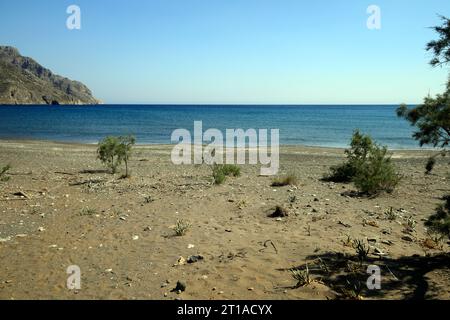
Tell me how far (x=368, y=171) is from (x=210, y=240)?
664cm

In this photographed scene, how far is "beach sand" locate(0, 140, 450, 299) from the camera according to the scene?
5598 mm

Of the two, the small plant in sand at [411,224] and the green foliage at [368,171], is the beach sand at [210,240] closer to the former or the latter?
the small plant in sand at [411,224]

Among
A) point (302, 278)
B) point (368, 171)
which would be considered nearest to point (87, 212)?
point (302, 278)

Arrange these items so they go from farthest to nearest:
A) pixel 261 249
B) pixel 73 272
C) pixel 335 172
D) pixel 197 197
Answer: pixel 335 172 < pixel 197 197 < pixel 261 249 < pixel 73 272

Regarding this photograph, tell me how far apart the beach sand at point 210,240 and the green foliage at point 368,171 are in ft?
1.67

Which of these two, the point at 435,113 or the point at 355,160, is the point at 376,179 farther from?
the point at 435,113

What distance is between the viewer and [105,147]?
51.6 feet

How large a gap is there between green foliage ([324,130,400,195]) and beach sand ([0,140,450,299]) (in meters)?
0.51

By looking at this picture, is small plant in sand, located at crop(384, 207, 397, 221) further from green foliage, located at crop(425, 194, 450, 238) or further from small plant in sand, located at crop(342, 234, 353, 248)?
green foliage, located at crop(425, 194, 450, 238)

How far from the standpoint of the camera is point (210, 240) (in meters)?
7.61

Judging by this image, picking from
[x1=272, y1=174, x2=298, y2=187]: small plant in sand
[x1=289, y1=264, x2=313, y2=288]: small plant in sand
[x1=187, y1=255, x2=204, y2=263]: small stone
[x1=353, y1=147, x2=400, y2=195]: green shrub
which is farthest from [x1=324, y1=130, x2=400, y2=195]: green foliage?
[x1=187, y1=255, x2=204, y2=263]: small stone

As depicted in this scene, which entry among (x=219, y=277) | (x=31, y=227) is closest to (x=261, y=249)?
(x=219, y=277)
